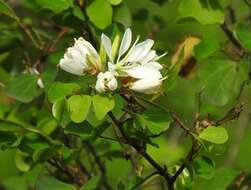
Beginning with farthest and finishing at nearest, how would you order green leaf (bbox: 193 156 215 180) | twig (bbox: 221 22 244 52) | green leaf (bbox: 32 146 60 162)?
1. twig (bbox: 221 22 244 52)
2. green leaf (bbox: 32 146 60 162)
3. green leaf (bbox: 193 156 215 180)

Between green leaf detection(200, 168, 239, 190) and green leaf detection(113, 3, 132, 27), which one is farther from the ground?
green leaf detection(113, 3, 132, 27)

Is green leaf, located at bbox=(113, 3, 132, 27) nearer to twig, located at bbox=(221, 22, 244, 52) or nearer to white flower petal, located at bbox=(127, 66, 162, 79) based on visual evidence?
twig, located at bbox=(221, 22, 244, 52)

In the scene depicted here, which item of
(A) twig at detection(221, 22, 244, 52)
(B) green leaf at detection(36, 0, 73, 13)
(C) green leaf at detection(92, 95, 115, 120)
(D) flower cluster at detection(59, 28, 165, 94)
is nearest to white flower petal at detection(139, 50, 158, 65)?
(D) flower cluster at detection(59, 28, 165, 94)

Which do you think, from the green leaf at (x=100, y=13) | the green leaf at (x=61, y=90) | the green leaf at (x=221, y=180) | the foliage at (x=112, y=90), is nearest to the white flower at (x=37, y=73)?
the foliage at (x=112, y=90)

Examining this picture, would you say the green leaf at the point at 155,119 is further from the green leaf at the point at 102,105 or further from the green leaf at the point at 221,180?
the green leaf at the point at 221,180

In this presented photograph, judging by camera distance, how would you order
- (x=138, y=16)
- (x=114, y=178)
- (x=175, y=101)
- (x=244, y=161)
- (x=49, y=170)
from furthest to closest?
(x=244, y=161) → (x=175, y=101) → (x=114, y=178) → (x=138, y=16) → (x=49, y=170)

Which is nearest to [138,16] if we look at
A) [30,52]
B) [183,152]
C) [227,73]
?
[30,52]

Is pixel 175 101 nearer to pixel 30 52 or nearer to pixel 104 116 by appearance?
pixel 30 52
